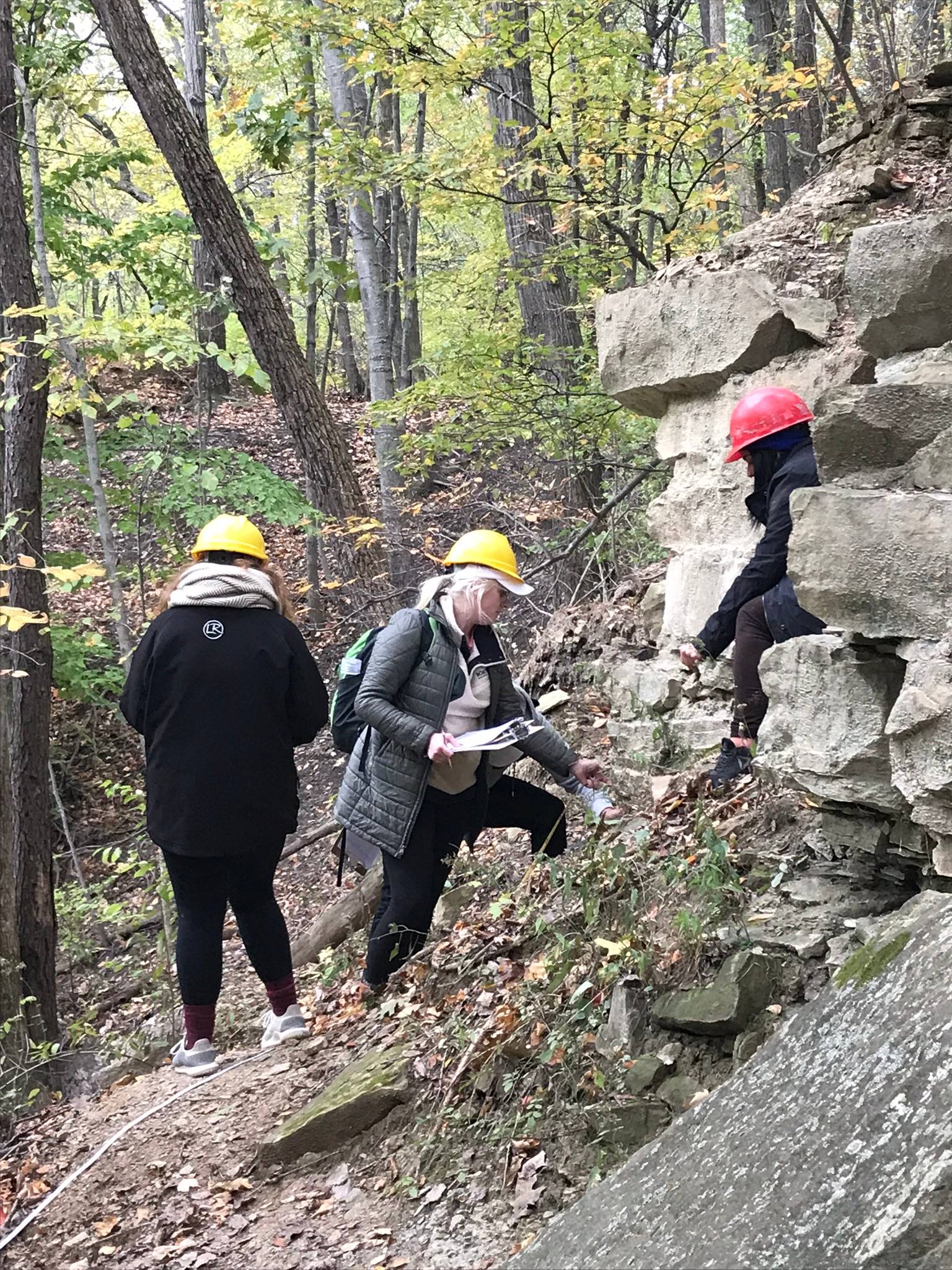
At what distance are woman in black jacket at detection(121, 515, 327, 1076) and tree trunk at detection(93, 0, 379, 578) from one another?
427 centimetres

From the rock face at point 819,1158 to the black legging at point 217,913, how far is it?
2.33 meters

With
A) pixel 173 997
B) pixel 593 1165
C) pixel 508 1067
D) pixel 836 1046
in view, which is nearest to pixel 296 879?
pixel 173 997

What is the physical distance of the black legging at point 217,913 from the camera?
455 centimetres

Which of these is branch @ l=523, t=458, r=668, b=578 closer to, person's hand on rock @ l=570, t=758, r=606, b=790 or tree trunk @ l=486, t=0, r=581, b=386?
tree trunk @ l=486, t=0, r=581, b=386

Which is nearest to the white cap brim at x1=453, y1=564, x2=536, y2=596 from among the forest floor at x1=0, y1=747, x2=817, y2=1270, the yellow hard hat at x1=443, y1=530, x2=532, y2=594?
the yellow hard hat at x1=443, y1=530, x2=532, y2=594

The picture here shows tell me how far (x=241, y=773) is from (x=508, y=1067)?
1584 millimetres

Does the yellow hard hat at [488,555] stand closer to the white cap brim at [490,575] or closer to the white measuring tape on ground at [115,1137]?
the white cap brim at [490,575]

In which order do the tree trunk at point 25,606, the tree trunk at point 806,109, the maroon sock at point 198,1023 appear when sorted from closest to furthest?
1. the maroon sock at point 198,1023
2. the tree trunk at point 25,606
3. the tree trunk at point 806,109

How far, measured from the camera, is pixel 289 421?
28.9ft

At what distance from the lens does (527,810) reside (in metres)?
5.04

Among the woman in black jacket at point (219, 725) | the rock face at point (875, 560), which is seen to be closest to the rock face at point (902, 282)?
the rock face at point (875, 560)

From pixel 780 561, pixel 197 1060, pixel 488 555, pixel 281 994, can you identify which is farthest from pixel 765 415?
pixel 197 1060

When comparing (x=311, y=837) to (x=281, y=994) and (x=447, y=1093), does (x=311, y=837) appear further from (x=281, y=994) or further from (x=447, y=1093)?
(x=447, y=1093)

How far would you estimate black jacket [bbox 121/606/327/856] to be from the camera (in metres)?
4.38
